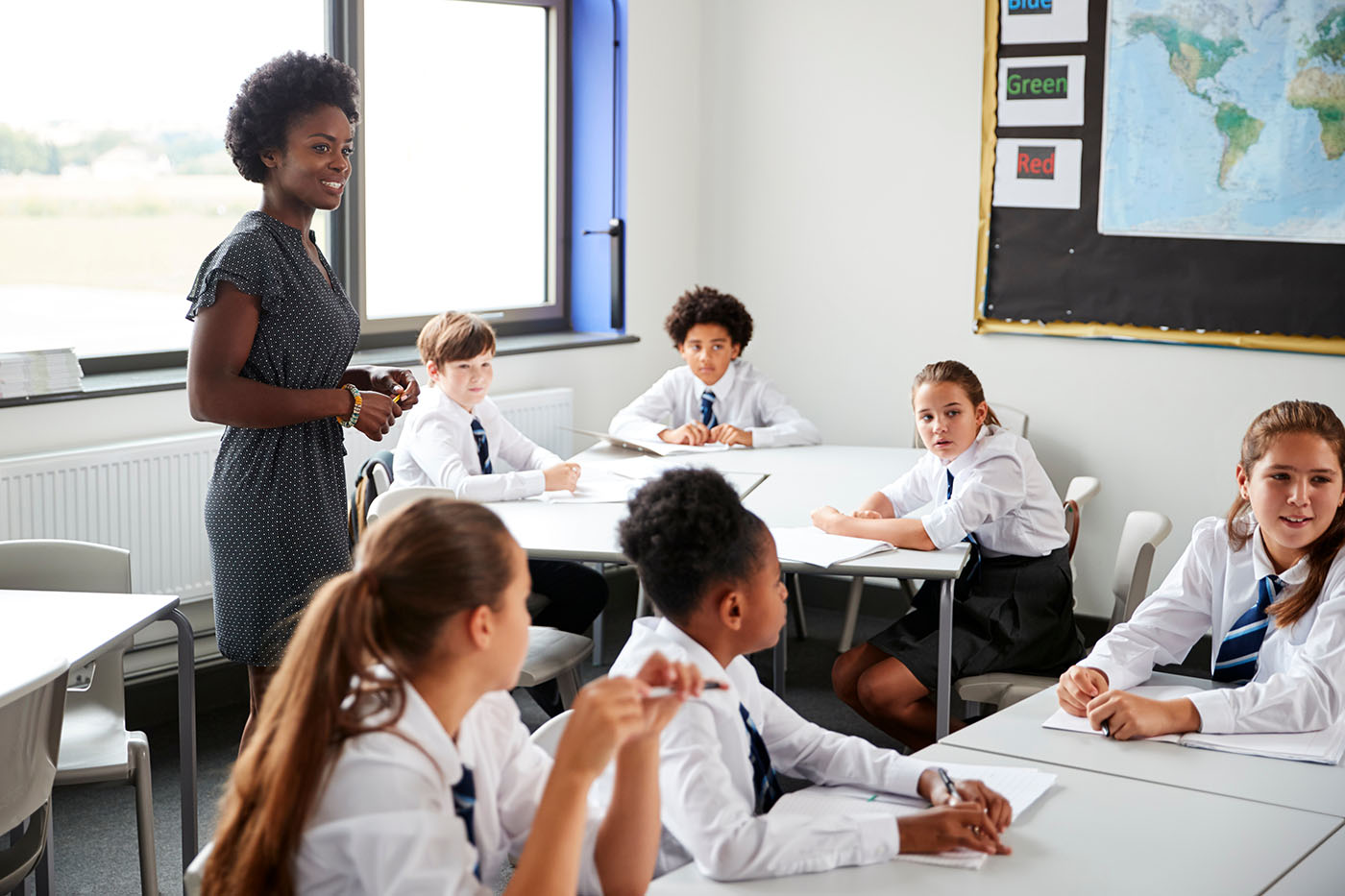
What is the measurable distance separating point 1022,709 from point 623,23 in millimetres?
3452

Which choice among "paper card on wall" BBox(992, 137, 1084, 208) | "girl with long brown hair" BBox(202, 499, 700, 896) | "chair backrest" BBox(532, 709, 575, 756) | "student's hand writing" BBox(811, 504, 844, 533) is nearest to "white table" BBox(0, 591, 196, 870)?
"chair backrest" BBox(532, 709, 575, 756)

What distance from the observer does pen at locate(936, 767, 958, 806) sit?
5.41 ft

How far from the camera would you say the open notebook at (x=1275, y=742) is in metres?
1.90

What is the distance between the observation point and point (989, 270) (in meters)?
4.63

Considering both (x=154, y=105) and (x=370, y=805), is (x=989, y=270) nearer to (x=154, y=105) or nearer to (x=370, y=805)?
(x=154, y=105)

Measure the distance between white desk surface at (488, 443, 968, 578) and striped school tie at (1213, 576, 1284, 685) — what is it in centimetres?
72

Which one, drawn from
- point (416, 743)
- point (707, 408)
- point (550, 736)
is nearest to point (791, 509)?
point (707, 408)

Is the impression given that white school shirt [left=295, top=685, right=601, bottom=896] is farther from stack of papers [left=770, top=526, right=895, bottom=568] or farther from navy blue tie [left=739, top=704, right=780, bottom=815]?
stack of papers [left=770, top=526, right=895, bottom=568]

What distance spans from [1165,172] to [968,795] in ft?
10.2

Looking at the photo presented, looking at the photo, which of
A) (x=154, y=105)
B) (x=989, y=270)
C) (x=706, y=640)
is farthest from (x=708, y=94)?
(x=706, y=640)

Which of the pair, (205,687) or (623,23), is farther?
(623,23)

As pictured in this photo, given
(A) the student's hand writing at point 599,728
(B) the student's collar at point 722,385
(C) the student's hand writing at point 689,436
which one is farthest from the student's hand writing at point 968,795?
(B) the student's collar at point 722,385

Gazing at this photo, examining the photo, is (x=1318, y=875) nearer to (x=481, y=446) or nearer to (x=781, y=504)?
(x=781, y=504)

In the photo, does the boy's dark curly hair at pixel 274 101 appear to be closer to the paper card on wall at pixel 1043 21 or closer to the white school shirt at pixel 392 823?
the white school shirt at pixel 392 823
